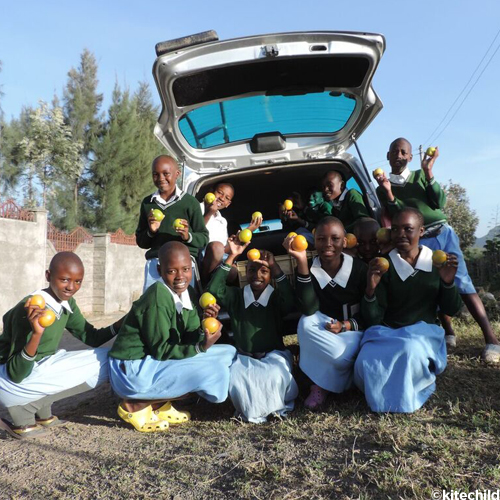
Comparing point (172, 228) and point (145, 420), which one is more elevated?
point (172, 228)

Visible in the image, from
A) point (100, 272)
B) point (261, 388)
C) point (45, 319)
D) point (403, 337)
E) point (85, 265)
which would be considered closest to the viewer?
point (45, 319)

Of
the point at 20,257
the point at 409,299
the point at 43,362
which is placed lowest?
the point at 43,362

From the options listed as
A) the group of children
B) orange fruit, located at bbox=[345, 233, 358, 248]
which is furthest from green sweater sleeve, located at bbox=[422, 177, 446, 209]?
orange fruit, located at bbox=[345, 233, 358, 248]

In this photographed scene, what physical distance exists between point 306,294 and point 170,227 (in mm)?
1272

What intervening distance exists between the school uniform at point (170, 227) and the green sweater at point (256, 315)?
0.40 m

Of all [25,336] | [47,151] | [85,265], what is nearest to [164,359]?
[25,336]

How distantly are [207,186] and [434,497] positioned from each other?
10.8ft

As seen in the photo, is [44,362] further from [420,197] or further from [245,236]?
[420,197]

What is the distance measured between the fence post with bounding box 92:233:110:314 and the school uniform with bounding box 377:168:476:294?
10104 millimetres

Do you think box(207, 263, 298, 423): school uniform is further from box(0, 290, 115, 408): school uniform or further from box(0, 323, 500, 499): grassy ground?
box(0, 290, 115, 408): school uniform

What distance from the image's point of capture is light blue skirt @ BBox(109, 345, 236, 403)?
2.87 meters

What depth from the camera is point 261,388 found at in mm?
2867

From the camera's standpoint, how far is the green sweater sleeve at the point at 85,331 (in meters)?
3.23

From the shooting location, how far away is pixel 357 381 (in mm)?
2877
